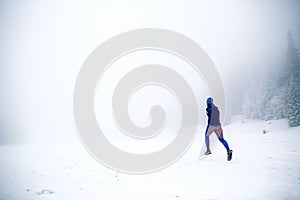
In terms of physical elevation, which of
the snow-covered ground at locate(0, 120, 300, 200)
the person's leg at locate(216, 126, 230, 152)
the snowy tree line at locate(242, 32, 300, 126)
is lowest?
A: the snow-covered ground at locate(0, 120, 300, 200)

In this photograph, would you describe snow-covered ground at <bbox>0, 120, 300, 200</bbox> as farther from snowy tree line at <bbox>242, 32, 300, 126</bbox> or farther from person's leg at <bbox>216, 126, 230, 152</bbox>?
snowy tree line at <bbox>242, 32, 300, 126</bbox>

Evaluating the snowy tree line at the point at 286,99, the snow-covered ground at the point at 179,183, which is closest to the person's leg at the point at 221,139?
the snow-covered ground at the point at 179,183

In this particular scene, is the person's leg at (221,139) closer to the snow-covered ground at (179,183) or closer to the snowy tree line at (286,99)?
the snow-covered ground at (179,183)

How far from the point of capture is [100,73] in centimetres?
1981

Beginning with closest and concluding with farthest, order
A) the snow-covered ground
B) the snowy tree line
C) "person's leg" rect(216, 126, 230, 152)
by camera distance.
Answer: the snow-covered ground < "person's leg" rect(216, 126, 230, 152) < the snowy tree line

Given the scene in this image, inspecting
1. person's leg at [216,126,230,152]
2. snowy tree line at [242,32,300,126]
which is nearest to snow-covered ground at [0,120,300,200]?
person's leg at [216,126,230,152]

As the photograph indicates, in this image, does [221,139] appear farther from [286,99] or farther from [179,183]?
[286,99]

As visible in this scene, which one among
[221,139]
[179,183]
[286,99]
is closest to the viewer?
[179,183]

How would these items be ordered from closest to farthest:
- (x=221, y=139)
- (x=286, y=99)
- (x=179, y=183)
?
(x=179, y=183), (x=221, y=139), (x=286, y=99)

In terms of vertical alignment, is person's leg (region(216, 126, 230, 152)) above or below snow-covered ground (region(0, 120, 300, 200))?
above

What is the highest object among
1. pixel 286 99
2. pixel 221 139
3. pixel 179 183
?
pixel 286 99

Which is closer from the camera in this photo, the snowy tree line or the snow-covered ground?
the snow-covered ground

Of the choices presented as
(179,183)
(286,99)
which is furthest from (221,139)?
(286,99)

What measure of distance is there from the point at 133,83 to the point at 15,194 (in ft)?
69.7
